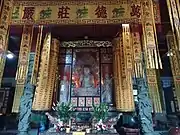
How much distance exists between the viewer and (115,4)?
3.84 metres

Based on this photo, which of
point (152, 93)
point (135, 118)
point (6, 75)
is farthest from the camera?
point (6, 75)

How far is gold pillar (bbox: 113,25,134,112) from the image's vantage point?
474cm

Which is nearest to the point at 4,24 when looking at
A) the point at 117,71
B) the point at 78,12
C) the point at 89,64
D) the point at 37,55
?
the point at 37,55

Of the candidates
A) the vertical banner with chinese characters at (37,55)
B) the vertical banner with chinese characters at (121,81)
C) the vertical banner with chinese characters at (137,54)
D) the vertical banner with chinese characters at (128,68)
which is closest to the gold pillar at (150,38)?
the vertical banner with chinese characters at (137,54)

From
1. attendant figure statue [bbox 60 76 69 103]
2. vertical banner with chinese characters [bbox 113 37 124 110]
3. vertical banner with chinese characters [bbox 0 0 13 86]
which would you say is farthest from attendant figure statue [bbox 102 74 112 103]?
vertical banner with chinese characters [bbox 0 0 13 86]

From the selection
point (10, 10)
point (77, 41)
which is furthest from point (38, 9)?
point (77, 41)

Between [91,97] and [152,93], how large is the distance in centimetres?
186

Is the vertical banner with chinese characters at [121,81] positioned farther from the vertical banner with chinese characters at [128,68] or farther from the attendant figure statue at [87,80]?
the attendant figure statue at [87,80]

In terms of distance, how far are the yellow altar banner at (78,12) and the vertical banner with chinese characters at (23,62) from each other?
65 cm

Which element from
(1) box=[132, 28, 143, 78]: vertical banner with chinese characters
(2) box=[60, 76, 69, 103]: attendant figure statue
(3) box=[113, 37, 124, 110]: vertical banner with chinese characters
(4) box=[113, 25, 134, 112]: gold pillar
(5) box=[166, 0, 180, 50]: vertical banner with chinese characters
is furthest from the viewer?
(2) box=[60, 76, 69, 103]: attendant figure statue

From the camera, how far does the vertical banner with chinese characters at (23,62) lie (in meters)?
4.31

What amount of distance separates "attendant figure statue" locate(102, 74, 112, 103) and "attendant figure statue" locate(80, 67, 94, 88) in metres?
0.41

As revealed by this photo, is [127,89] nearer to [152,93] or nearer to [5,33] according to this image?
[152,93]

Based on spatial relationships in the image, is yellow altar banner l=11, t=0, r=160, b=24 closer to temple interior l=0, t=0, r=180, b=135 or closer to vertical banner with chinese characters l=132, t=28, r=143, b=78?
temple interior l=0, t=0, r=180, b=135
